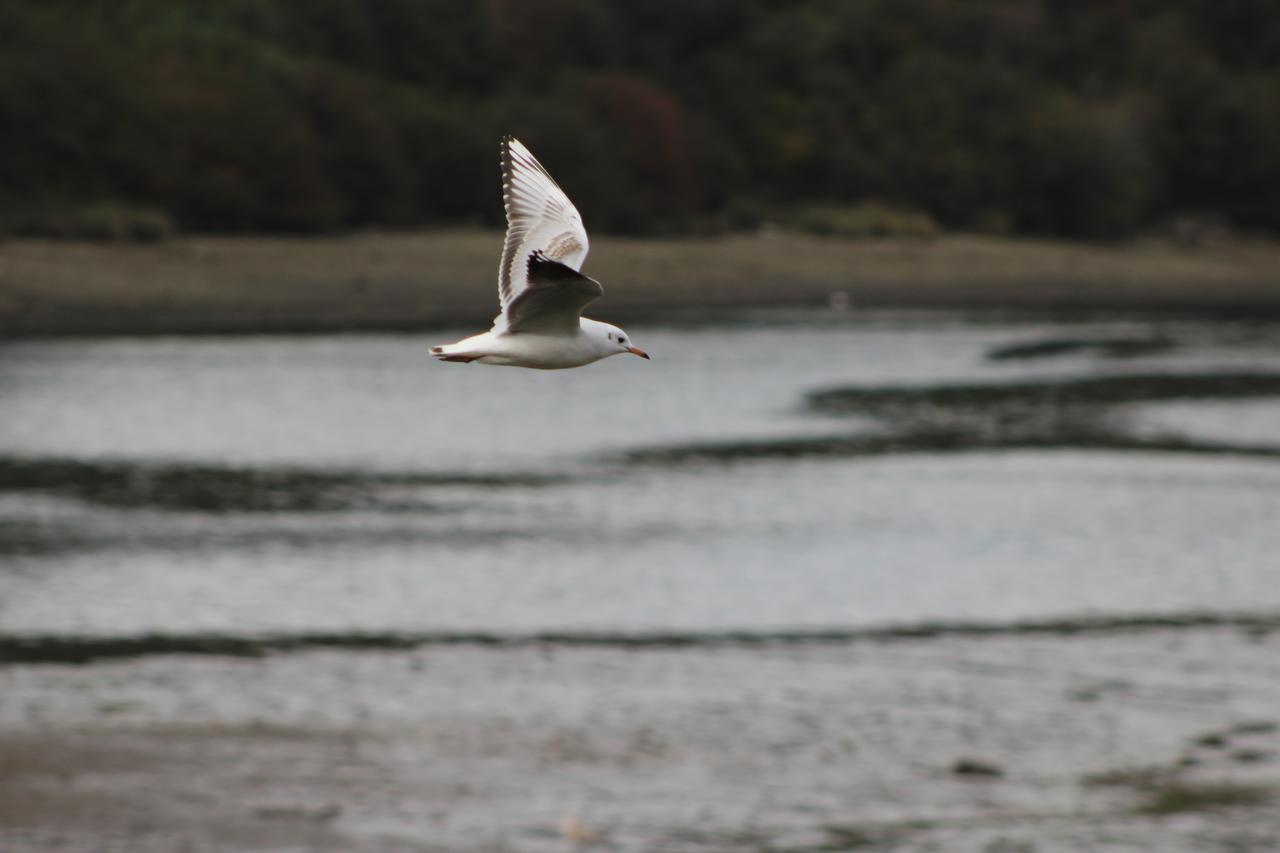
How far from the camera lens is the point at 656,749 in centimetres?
2358

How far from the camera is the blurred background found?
906 inches

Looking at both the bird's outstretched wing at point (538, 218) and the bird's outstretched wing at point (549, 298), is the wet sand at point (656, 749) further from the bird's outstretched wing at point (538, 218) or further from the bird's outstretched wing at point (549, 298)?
the bird's outstretched wing at point (549, 298)

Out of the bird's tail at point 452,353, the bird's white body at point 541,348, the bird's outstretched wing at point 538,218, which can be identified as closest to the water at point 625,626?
the bird's outstretched wing at point 538,218

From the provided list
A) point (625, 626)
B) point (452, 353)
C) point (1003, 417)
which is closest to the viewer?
point (452, 353)

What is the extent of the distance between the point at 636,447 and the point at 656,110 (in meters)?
39.4

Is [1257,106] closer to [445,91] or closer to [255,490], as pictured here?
[445,91]

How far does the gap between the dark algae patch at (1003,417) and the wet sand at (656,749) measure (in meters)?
20.5

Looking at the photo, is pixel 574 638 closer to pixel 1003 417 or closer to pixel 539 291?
pixel 539 291

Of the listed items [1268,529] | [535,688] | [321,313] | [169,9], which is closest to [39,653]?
[535,688]

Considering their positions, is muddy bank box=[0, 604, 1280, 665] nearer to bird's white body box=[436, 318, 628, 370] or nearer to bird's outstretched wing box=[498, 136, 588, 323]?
bird's outstretched wing box=[498, 136, 588, 323]

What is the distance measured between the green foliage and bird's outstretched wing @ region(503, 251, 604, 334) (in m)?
60.2

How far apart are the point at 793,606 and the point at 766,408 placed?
27.1 metres

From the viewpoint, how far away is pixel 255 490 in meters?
40.9

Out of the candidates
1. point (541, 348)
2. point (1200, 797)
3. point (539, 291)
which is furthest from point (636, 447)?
point (539, 291)
